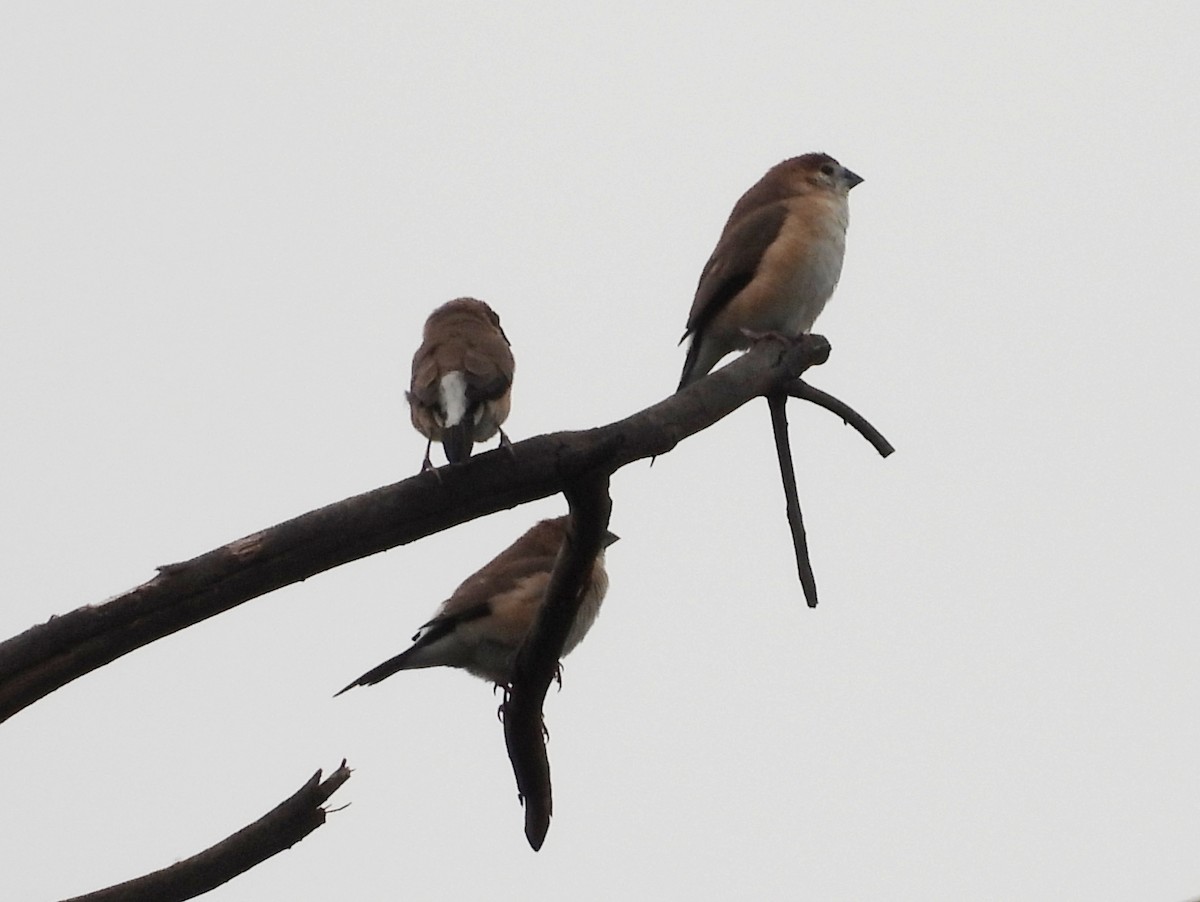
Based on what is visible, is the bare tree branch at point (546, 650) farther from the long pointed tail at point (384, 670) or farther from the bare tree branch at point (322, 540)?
the long pointed tail at point (384, 670)

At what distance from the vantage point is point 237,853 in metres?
3.64

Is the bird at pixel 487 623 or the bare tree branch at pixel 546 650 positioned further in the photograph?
the bird at pixel 487 623

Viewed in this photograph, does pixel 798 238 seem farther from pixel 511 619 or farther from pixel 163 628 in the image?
pixel 163 628

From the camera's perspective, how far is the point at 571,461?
373 cm

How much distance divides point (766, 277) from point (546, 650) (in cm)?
304

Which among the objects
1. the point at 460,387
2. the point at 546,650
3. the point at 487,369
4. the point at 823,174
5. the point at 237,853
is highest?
the point at 823,174

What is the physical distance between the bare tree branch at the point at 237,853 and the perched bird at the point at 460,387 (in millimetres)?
921

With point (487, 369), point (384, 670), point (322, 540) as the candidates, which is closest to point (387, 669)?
point (384, 670)

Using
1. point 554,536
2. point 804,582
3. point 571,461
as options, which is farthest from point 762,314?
point 571,461

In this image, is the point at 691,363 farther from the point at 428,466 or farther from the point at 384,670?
the point at 428,466

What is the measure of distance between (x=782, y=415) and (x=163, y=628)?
237 centimetres

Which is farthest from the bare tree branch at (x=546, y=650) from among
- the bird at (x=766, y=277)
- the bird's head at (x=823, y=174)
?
the bird's head at (x=823, y=174)

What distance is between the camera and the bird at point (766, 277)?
6738mm

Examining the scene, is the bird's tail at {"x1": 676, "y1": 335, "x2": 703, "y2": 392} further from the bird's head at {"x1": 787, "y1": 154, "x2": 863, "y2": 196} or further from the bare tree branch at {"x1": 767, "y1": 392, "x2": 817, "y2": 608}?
the bare tree branch at {"x1": 767, "y1": 392, "x2": 817, "y2": 608}
